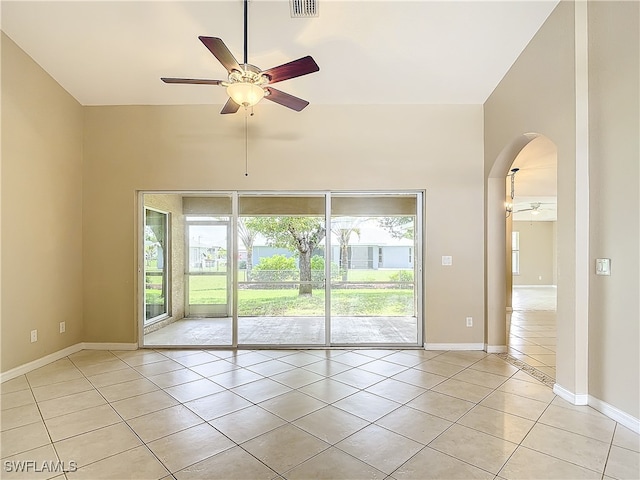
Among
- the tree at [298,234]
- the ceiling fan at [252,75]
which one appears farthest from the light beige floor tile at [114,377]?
the ceiling fan at [252,75]

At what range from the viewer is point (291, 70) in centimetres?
261

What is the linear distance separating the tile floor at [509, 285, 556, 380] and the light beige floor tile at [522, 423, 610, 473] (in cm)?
129

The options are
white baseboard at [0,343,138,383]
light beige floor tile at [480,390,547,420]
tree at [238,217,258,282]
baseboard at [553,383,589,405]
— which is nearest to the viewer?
light beige floor tile at [480,390,547,420]

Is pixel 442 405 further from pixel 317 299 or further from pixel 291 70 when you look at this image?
pixel 291 70

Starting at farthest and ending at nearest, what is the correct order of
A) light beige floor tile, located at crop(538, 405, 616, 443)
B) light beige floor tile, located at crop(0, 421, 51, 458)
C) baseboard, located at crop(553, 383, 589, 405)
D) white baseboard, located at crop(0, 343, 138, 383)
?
white baseboard, located at crop(0, 343, 138, 383) → baseboard, located at crop(553, 383, 589, 405) → light beige floor tile, located at crop(538, 405, 616, 443) → light beige floor tile, located at crop(0, 421, 51, 458)

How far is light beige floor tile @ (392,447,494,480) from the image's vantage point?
195 cm

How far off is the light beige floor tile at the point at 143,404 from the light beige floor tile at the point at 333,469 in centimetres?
145

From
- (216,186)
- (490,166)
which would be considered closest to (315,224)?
(216,186)

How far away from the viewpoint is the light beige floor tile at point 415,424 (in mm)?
2398

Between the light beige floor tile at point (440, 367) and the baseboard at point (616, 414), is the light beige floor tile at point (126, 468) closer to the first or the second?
the light beige floor tile at point (440, 367)

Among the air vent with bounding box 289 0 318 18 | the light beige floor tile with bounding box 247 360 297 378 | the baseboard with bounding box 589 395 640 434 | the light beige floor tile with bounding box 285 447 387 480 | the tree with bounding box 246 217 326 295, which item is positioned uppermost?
the air vent with bounding box 289 0 318 18

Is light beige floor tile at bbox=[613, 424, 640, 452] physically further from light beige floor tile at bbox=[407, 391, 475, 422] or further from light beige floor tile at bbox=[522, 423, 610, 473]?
light beige floor tile at bbox=[407, 391, 475, 422]

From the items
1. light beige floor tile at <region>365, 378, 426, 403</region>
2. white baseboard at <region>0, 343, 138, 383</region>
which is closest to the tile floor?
light beige floor tile at <region>365, 378, 426, 403</region>

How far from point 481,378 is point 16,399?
4.46 m
